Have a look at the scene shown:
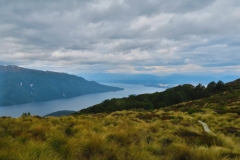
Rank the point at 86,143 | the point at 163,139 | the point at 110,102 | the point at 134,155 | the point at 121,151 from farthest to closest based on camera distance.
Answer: the point at 110,102, the point at 163,139, the point at 86,143, the point at 121,151, the point at 134,155

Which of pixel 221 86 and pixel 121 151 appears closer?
pixel 121 151

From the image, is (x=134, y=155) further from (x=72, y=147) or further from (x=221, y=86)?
(x=221, y=86)

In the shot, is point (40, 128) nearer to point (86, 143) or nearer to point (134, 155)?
point (86, 143)

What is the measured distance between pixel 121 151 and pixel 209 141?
14.6ft

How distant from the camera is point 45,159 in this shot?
411 centimetres

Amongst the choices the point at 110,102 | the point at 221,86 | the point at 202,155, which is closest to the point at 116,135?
the point at 202,155

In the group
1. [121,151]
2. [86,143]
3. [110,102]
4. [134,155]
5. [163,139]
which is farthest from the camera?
[110,102]

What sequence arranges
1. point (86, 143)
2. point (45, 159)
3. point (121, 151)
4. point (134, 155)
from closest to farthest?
point (45, 159) → point (134, 155) → point (121, 151) → point (86, 143)

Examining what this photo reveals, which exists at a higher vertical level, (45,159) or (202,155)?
(45,159)

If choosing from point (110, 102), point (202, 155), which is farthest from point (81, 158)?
point (110, 102)

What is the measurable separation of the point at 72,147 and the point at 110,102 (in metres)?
79.1

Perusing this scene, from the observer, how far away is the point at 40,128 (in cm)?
876

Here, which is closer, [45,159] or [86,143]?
[45,159]

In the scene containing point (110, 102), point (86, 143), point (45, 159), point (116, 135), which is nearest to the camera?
point (45, 159)
